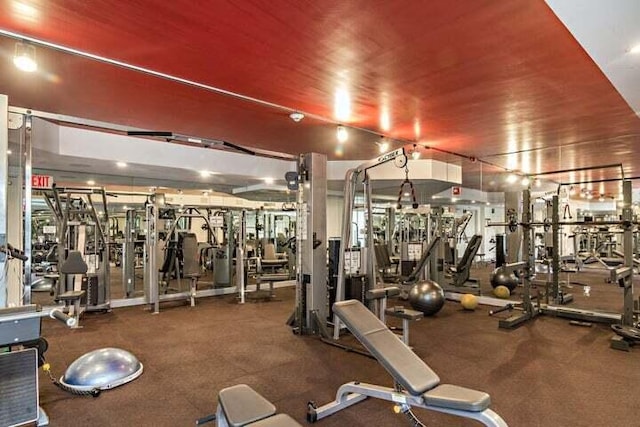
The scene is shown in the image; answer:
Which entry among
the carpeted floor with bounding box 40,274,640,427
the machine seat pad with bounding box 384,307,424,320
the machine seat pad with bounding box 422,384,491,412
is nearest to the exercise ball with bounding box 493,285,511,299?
the carpeted floor with bounding box 40,274,640,427

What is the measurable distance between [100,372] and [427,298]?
415 centimetres

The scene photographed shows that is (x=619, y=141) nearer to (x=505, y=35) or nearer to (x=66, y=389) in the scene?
(x=505, y=35)

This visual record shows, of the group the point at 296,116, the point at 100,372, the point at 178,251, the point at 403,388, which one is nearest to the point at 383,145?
the point at 296,116

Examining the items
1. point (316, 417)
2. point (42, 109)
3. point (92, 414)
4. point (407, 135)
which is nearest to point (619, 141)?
point (407, 135)

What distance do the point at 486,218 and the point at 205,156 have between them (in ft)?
24.3

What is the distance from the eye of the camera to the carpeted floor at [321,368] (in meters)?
2.73

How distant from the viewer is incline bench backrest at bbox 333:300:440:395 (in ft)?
7.27

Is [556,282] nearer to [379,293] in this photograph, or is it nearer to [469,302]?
[469,302]

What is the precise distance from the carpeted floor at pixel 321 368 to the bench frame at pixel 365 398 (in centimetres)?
7

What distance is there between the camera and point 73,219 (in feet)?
19.6

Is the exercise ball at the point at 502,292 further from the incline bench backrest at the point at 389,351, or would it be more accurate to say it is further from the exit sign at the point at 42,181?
the exit sign at the point at 42,181

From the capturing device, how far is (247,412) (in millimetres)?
1673

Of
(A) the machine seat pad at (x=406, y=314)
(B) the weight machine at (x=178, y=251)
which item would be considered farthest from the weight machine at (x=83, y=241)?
(A) the machine seat pad at (x=406, y=314)

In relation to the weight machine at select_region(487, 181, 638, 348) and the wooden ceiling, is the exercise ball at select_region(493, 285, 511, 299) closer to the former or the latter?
the weight machine at select_region(487, 181, 638, 348)
